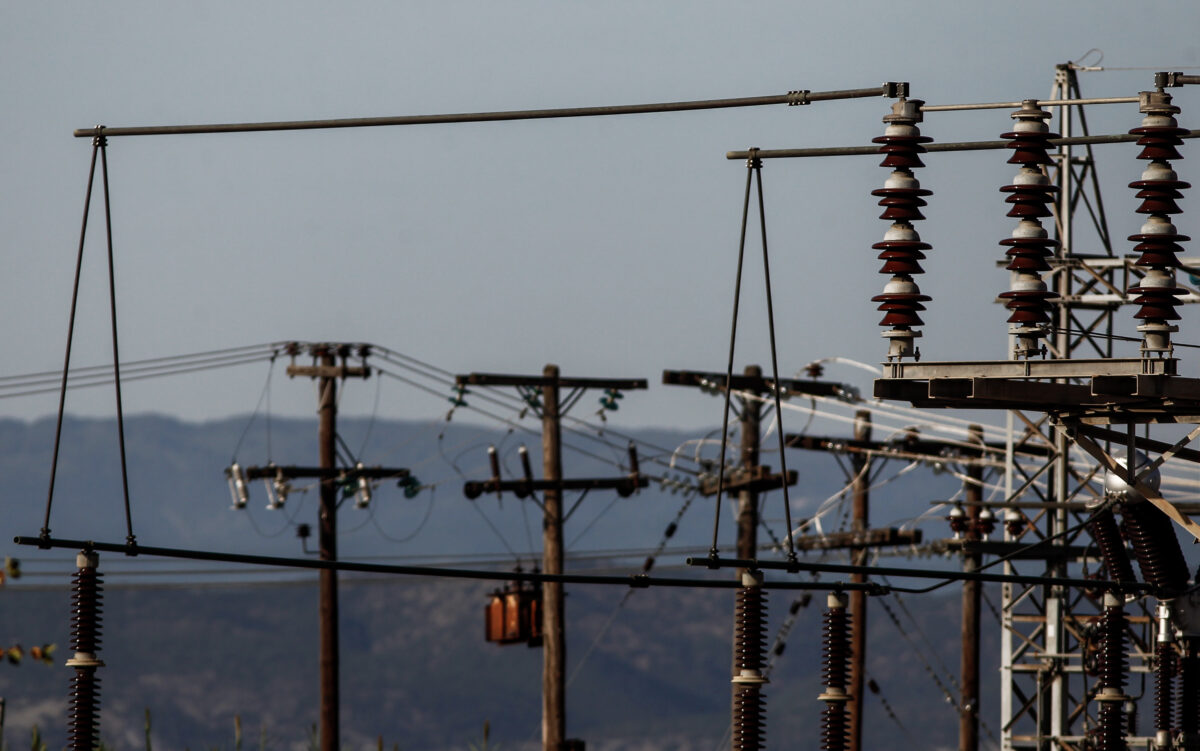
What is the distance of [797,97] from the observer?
1212 centimetres

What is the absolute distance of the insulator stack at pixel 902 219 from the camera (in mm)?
12055

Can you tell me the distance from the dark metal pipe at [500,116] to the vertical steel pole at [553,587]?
1826 centimetres

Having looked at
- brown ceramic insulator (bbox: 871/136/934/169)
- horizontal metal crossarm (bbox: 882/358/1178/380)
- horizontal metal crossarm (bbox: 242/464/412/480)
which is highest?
brown ceramic insulator (bbox: 871/136/934/169)

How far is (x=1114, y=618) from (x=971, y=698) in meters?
19.5

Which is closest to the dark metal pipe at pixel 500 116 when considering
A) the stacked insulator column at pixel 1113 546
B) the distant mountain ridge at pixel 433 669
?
the stacked insulator column at pixel 1113 546

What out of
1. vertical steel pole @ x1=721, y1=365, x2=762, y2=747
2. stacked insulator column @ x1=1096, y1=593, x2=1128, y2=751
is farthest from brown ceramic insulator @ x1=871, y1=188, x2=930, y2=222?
vertical steel pole @ x1=721, y1=365, x2=762, y2=747

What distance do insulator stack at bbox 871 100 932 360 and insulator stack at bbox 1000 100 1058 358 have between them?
0.56m

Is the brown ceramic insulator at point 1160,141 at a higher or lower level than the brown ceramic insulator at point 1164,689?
higher

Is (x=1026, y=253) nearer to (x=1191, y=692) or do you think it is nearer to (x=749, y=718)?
(x=749, y=718)

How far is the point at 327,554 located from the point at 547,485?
595cm

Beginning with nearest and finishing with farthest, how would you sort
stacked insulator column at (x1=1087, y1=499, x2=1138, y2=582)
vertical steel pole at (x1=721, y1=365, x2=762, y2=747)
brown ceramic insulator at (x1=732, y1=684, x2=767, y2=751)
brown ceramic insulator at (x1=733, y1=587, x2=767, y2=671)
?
brown ceramic insulator at (x1=732, y1=684, x2=767, y2=751) → brown ceramic insulator at (x1=733, y1=587, x2=767, y2=671) → stacked insulator column at (x1=1087, y1=499, x2=1138, y2=582) → vertical steel pole at (x1=721, y1=365, x2=762, y2=747)

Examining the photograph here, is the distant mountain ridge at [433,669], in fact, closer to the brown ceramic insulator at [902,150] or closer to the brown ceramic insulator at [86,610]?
the brown ceramic insulator at [86,610]

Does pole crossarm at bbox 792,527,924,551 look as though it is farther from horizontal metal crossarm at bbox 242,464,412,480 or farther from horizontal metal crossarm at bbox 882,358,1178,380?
horizontal metal crossarm at bbox 882,358,1178,380

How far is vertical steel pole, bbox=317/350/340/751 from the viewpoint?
35.1m
